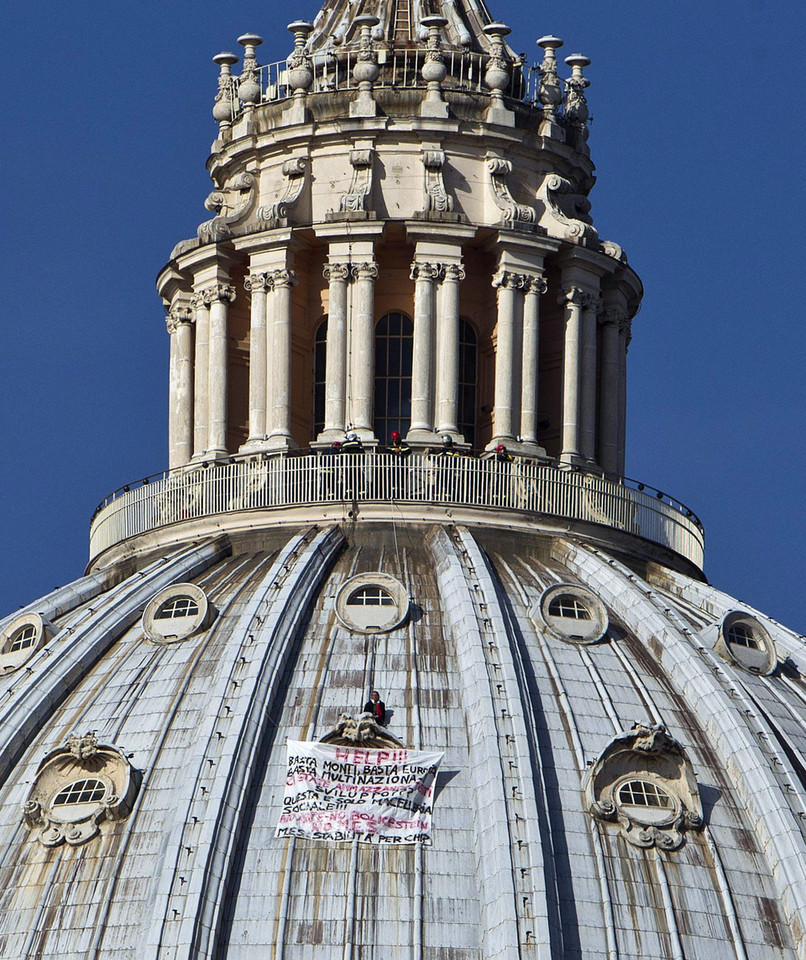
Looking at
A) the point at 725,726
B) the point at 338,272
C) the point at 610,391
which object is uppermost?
the point at 610,391

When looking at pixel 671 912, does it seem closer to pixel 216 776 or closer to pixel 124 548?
pixel 216 776

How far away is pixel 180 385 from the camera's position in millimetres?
89188

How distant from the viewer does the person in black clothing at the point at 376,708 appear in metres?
77.1

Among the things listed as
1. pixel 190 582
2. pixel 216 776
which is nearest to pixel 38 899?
pixel 216 776

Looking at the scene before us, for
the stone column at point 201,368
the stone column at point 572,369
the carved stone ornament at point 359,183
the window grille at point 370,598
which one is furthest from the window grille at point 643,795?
the carved stone ornament at point 359,183

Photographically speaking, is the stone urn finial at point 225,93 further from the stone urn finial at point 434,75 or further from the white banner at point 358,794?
the white banner at point 358,794

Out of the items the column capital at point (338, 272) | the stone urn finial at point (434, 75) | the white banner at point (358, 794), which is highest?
the stone urn finial at point (434, 75)

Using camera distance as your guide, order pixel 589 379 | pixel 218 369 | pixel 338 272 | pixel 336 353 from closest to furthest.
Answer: pixel 336 353 → pixel 338 272 → pixel 218 369 → pixel 589 379

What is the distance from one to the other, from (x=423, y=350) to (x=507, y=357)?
182cm

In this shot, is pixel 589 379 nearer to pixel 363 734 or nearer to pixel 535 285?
pixel 535 285

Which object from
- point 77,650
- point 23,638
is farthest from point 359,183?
point 77,650

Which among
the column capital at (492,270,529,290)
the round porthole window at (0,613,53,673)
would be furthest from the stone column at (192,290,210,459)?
the column capital at (492,270,529,290)

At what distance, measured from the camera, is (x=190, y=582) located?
83.1 meters

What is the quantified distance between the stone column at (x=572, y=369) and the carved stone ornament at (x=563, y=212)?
1.23 meters
